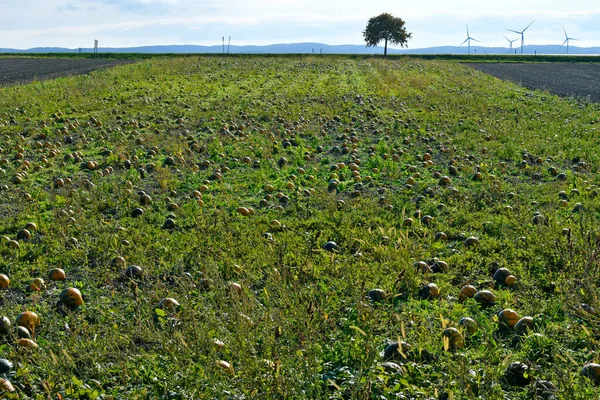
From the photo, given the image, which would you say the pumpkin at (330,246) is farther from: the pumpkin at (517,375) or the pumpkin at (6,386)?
the pumpkin at (6,386)

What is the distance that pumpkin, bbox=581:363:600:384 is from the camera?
4270mm

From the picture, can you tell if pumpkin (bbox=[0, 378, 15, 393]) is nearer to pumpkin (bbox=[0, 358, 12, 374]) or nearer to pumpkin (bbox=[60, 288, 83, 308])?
pumpkin (bbox=[0, 358, 12, 374])

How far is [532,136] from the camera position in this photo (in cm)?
1570

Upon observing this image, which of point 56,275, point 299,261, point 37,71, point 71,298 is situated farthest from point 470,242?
point 37,71

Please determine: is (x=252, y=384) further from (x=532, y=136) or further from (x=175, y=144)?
(x=532, y=136)

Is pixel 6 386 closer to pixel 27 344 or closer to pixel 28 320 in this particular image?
pixel 27 344

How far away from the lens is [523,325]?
5.14 m

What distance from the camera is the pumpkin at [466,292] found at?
6011mm

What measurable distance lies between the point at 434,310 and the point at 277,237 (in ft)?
9.16

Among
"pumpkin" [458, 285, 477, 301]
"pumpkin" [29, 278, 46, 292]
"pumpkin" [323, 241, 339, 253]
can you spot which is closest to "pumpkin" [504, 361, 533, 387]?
"pumpkin" [458, 285, 477, 301]

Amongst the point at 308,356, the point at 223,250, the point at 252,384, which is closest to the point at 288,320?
the point at 308,356

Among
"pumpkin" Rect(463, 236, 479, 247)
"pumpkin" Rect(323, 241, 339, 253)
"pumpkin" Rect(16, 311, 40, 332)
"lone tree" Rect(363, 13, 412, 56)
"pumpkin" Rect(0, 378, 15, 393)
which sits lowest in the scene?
"pumpkin" Rect(0, 378, 15, 393)

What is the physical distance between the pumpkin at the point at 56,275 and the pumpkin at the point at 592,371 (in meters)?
5.30

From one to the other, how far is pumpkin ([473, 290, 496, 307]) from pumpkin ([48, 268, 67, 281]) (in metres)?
4.52
